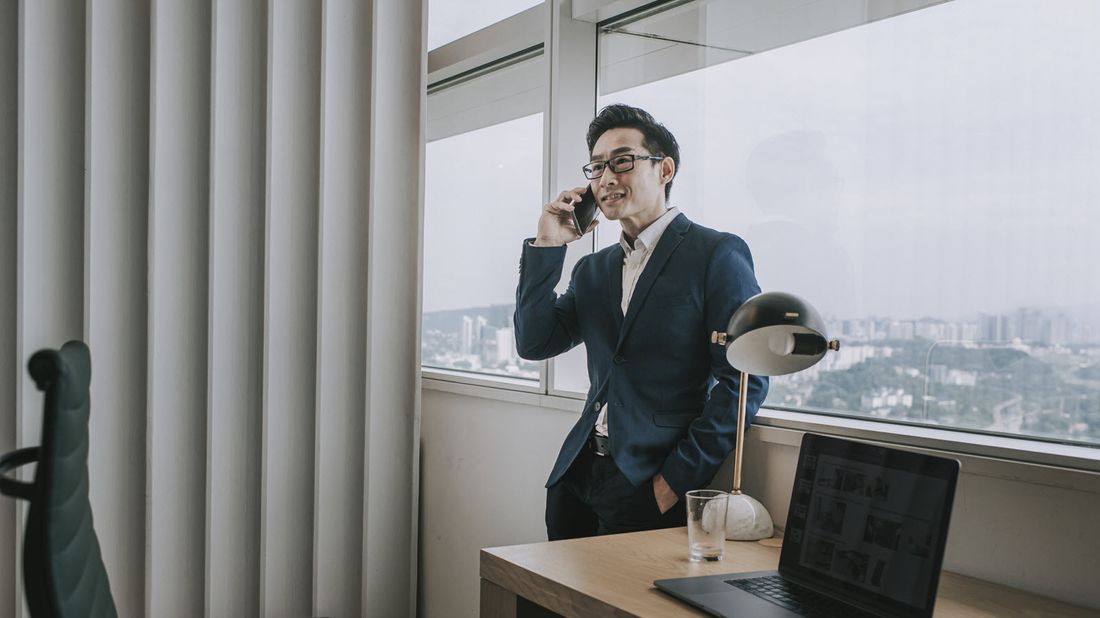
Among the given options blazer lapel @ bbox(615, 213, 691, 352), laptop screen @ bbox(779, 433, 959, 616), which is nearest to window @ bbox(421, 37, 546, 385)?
blazer lapel @ bbox(615, 213, 691, 352)

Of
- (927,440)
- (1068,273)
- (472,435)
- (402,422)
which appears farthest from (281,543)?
(1068,273)

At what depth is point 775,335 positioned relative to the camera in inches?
64.3

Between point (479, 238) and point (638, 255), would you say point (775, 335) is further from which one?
point (479, 238)

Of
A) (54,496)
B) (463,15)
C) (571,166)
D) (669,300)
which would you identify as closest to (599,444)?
(669,300)

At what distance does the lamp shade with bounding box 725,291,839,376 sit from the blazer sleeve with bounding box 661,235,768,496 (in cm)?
14

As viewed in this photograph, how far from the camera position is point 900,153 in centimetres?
184

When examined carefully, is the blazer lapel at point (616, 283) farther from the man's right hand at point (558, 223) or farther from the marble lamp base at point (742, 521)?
the marble lamp base at point (742, 521)

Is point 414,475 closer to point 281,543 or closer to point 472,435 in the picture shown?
point 472,435

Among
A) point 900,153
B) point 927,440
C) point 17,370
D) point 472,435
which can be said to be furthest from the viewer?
point 472,435

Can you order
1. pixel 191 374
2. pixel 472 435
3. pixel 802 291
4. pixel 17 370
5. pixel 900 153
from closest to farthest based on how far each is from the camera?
pixel 900 153
pixel 802 291
pixel 17 370
pixel 191 374
pixel 472 435

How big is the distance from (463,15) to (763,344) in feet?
6.85

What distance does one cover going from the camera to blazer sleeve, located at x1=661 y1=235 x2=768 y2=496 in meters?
1.83

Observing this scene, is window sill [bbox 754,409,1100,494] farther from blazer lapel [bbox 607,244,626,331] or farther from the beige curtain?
the beige curtain

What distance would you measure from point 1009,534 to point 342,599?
1909 mm
